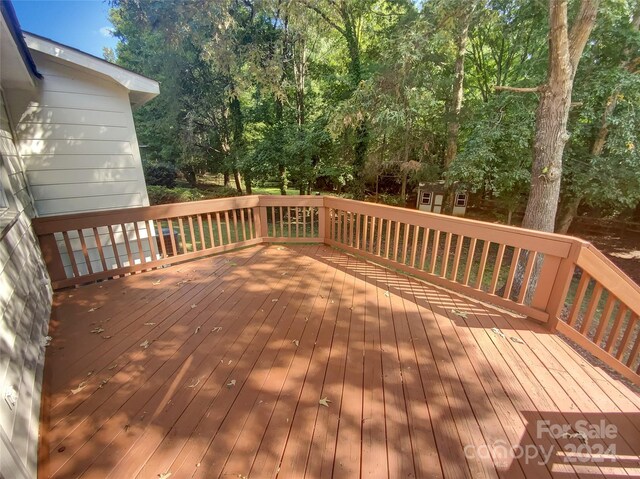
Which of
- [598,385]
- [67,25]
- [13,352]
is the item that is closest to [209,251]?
[13,352]

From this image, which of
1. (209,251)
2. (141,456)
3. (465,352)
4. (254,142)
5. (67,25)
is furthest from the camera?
(254,142)

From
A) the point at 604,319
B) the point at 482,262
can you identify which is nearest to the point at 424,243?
the point at 482,262

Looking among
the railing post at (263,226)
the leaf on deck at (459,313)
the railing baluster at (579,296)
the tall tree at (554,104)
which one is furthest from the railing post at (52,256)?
the tall tree at (554,104)

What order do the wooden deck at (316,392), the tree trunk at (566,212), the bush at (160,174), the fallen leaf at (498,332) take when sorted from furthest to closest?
the bush at (160,174)
the tree trunk at (566,212)
the fallen leaf at (498,332)
the wooden deck at (316,392)

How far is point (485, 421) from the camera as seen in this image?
5.29 ft

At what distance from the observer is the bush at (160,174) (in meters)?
13.3

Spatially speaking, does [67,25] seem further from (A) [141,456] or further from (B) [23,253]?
(A) [141,456]

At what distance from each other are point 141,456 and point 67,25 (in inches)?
188

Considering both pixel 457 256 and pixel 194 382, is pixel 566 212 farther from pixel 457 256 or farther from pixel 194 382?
pixel 194 382

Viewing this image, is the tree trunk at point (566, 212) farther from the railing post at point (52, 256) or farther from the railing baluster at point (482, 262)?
the railing post at point (52, 256)

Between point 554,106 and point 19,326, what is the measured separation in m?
5.96

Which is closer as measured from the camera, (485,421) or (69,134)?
(485,421)

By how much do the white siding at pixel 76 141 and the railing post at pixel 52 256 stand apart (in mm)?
840

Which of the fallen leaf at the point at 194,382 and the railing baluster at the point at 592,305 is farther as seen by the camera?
the railing baluster at the point at 592,305
